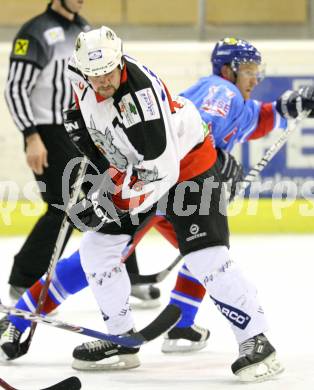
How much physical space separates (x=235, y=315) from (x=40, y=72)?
1.68 meters


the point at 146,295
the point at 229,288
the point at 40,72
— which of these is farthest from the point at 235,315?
the point at 40,72

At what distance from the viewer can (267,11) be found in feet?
21.0

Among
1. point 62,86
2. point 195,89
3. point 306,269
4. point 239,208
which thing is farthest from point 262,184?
point 195,89

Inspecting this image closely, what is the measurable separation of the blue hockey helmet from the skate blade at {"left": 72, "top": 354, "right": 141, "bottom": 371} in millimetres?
1158

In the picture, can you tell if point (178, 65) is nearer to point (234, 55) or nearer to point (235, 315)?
point (234, 55)

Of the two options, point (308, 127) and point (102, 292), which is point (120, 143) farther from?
point (308, 127)

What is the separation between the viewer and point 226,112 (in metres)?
3.82

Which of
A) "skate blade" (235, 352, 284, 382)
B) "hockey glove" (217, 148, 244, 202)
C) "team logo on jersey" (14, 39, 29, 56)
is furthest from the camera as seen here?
"team logo on jersey" (14, 39, 29, 56)

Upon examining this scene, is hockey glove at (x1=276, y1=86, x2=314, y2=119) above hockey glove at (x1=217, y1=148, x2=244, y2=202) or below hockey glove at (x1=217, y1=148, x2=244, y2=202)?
above

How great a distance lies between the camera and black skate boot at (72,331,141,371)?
3420mm

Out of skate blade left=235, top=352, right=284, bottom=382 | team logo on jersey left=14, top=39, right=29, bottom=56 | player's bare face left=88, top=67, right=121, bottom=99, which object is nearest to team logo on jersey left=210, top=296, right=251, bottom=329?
skate blade left=235, top=352, right=284, bottom=382

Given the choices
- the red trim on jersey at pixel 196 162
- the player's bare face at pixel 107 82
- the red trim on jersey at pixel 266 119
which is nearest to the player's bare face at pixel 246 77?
the red trim on jersey at pixel 266 119

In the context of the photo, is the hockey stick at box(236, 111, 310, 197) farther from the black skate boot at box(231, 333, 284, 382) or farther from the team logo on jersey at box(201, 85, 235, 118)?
the black skate boot at box(231, 333, 284, 382)

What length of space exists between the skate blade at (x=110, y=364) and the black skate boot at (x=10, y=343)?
0.19 m
